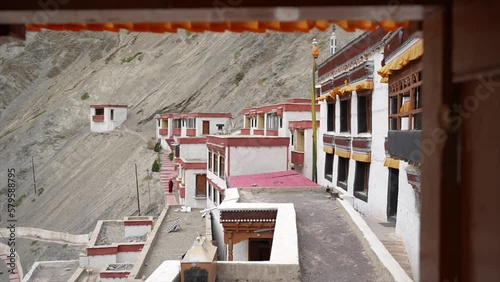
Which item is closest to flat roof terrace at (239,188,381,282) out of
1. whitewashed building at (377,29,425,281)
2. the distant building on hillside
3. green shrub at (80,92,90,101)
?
whitewashed building at (377,29,425,281)

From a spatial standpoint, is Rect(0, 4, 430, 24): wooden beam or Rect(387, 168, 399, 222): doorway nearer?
Rect(0, 4, 430, 24): wooden beam

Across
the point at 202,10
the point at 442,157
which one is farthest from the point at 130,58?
the point at 442,157

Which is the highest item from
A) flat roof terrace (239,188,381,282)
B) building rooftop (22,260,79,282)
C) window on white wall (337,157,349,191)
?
window on white wall (337,157,349,191)

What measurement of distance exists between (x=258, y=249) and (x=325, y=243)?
3250 millimetres

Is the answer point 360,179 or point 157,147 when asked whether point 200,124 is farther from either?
point 360,179

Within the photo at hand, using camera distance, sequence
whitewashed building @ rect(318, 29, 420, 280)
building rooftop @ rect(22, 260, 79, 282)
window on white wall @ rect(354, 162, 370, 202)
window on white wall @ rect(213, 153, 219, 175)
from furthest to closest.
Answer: building rooftop @ rect(22, 260, 79, 282), window on white wall @ rect(213, 153, 219, 175), window on white wall @ rect(354, 162, 370, 202), whitewashed building @ rect(318, 29, 420, 280)

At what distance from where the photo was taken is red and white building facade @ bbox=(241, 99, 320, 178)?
24812 millimetres

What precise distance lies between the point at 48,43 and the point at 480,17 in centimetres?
10494

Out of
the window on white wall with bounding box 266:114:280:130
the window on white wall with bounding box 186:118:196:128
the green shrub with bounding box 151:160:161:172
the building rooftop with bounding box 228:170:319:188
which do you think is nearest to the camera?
A: the building rooftop with bounding box 228:170:319:188

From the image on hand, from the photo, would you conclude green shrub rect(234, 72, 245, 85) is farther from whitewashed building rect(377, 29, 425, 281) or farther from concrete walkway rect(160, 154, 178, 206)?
whitewashed building rect(377, 29, 425, 281)

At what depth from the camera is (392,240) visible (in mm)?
11000

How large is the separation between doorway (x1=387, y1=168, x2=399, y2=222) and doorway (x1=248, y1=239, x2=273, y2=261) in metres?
3.70

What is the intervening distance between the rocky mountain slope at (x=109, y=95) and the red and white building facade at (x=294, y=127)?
11679 mm

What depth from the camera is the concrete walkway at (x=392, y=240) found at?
10133 mm
